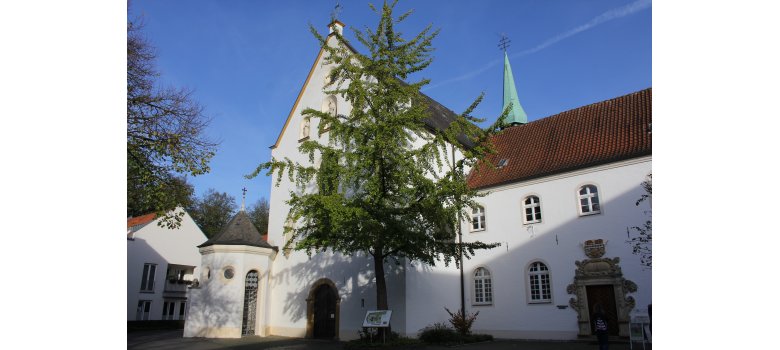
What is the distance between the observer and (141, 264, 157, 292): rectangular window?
28609mm

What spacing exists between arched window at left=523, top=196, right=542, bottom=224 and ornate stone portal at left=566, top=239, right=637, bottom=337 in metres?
2.00

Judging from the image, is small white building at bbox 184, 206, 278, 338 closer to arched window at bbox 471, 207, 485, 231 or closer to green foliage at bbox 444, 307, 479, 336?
green foliage at bbox 444, 307, 479, 336

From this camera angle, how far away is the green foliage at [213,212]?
49656mm

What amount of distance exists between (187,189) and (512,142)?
550 inches

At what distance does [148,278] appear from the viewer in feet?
94.6

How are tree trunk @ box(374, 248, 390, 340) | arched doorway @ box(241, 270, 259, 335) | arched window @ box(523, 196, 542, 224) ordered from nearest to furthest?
tree trunk @ box(374, 248, 390, 340), arched window @ box(523, 196, 542, 224), arched doorway @ box(241, 270, 259, 335)

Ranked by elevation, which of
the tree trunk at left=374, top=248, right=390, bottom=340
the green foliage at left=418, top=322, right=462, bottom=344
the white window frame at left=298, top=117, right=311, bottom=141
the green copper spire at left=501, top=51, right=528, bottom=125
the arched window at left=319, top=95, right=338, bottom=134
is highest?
the green copper spire at left=501, top=51, right=528, bottom=125

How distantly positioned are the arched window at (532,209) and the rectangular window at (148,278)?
900 inches

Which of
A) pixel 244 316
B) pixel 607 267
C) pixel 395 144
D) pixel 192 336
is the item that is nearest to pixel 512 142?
pixel 607 267

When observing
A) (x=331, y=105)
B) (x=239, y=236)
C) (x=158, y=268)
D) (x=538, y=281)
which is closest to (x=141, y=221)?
(x=158, y=268)

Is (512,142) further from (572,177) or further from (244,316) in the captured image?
(244,316)

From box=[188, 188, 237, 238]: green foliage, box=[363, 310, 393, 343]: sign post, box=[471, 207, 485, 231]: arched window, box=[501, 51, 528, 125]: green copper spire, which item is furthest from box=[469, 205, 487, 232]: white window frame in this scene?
box=[188, 188, 237, 238]: green foliage

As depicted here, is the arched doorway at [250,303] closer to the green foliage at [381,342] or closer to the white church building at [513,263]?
the white church building at [513,263]

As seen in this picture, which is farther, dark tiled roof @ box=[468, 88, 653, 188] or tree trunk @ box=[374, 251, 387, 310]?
dark tiled roof @ box=[468, 88, 653, 188]
